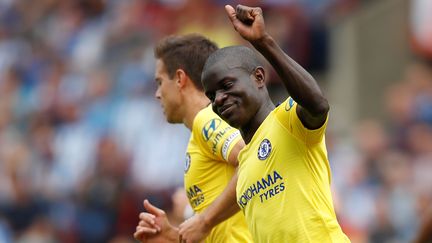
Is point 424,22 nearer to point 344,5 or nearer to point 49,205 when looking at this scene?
point 344,5

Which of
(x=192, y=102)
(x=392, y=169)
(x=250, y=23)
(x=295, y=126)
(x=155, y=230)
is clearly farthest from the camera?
(x=392, y=169)

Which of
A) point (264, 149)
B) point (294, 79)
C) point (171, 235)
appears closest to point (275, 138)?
point (264, 149)

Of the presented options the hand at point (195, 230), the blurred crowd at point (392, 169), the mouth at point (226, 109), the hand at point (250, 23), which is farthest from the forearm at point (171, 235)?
the blurred crowd at point (392, 169)

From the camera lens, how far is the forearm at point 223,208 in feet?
23.5

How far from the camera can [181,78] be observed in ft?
26.3

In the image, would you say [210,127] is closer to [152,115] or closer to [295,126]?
[295,126]

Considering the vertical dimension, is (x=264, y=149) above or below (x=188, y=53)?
below

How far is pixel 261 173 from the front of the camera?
656cm

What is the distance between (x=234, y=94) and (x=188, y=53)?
1518 mm

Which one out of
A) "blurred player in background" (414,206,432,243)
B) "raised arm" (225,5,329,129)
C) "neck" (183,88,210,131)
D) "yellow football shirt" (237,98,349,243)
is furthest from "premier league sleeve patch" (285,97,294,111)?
"neck" (183,88,210,131)

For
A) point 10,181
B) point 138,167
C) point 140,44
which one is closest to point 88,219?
point 138,167

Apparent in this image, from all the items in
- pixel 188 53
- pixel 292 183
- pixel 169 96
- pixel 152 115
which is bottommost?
pixel 292 183

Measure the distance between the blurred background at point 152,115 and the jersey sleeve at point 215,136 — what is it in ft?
13.3

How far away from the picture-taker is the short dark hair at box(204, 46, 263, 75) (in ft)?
21.7
